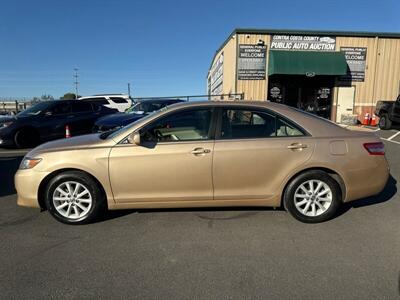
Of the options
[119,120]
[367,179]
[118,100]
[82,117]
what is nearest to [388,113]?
[119,120]

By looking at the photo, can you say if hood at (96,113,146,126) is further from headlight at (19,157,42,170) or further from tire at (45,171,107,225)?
tire at (45,171,107,225)

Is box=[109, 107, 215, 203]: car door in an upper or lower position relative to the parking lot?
upper

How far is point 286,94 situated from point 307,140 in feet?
57.3

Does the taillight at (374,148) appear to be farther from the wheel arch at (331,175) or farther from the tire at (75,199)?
the tire at (75,199)

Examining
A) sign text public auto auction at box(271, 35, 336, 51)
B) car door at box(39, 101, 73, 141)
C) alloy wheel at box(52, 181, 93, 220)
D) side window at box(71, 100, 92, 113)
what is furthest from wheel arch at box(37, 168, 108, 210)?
sign text public auto auction at box(271, 35, 336, 51)

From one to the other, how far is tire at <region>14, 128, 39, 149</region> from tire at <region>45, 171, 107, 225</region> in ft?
24.2

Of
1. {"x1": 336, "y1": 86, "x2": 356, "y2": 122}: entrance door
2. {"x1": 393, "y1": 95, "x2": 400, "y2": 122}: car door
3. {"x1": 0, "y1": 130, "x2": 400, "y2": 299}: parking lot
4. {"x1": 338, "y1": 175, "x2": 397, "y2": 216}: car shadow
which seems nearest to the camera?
{"x1": 0, "y1": 130, "x2": 400, "y2": 299}: parking lot

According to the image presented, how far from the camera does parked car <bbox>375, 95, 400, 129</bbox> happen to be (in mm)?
15771

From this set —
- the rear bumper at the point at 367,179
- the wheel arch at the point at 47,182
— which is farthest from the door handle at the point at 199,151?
the rear bumper at the point at 367,179

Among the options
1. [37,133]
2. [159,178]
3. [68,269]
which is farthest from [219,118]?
[37,133]

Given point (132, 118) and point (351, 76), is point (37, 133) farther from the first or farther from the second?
point (351, 76)

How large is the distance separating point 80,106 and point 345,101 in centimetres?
1607

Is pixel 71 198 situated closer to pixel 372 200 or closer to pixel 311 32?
pixel 372 200

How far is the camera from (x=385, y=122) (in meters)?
16.5
